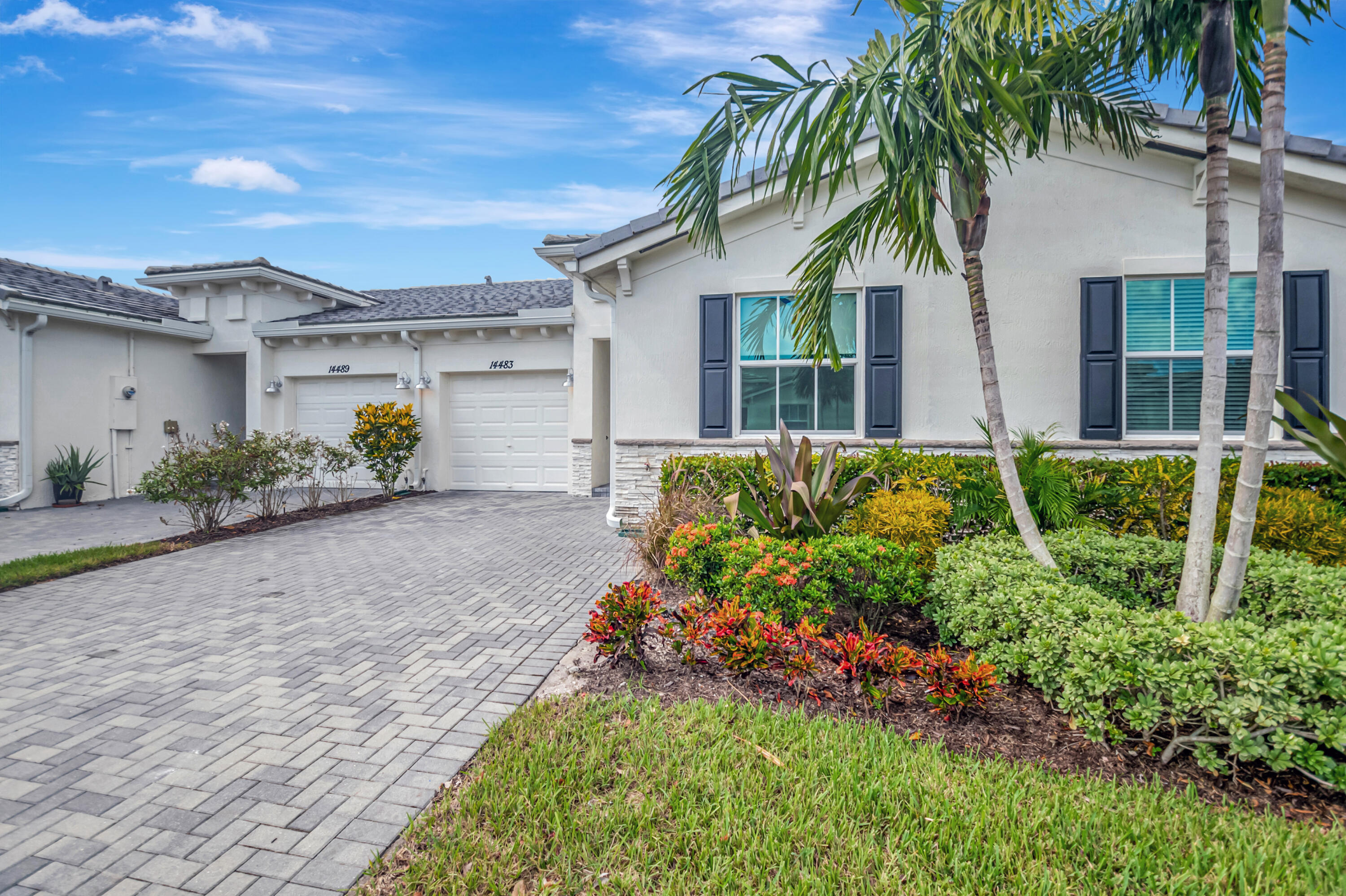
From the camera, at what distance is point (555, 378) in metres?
12.6

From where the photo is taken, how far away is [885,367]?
306 inches

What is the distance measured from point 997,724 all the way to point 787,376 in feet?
18.0

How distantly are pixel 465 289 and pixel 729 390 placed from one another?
10.4 m

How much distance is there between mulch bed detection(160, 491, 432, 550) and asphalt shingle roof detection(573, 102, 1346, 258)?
5958 millimetres

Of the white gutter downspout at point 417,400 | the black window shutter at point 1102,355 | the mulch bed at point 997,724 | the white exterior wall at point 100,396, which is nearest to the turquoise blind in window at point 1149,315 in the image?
the black window shutter at point 1102,355

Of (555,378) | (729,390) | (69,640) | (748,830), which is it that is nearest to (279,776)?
(748,830)

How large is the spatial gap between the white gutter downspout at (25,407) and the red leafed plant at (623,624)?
41.1 ft

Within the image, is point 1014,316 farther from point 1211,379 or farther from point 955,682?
point 955,682

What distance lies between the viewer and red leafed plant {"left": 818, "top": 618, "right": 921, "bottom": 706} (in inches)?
128

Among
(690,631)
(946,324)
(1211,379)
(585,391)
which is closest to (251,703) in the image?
(690,631)

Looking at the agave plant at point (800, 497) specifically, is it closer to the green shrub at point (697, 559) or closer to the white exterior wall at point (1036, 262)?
the green shrub at point (697, 559)

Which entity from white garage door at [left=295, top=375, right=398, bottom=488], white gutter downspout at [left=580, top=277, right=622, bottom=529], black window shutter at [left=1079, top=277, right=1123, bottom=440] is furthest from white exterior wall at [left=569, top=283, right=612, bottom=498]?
black window shutter at [left=1079, top=277, right=1123, bottom=440]

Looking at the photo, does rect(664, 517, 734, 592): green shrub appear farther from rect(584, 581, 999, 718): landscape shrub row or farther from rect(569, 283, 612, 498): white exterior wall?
rect(569, 283, 612, 498): white exterior wall

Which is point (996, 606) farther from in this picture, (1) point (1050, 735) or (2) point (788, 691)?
(2) point (788, 691)
